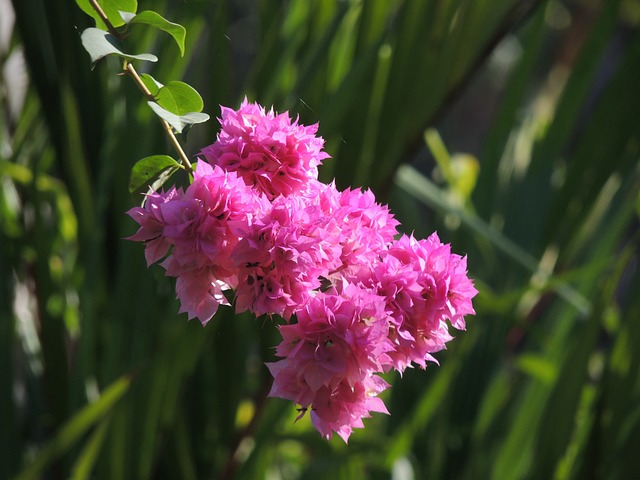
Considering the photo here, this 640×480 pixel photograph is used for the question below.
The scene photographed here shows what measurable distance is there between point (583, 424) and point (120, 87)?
63cm

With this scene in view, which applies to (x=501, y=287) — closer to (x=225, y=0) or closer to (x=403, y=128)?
(x=403, y=128)

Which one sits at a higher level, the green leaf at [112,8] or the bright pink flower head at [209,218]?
the green leaf at [112,8]

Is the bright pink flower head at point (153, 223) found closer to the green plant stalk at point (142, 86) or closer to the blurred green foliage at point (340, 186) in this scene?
the green plant stalk at point (142, 86)

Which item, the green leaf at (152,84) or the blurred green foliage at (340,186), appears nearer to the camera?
the green leaf at (152,84)

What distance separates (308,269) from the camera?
0.35 metres

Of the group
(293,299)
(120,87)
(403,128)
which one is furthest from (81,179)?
(293,299)

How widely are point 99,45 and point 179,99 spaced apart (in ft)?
0.15

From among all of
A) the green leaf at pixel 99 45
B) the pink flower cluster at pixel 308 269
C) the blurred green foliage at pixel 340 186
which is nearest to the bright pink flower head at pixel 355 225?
the pink flower cluster at pixel 308 269

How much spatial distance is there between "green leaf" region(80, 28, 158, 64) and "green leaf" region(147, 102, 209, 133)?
0.9 inches

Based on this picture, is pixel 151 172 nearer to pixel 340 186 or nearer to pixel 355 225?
pixel 355 225

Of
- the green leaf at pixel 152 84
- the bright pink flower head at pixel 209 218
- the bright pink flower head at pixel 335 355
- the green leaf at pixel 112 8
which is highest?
the green leaf at pixel 112 8

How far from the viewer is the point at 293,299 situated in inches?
14.2

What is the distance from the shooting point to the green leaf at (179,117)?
390 mm

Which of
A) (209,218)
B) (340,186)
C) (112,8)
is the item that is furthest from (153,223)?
(340,186)
